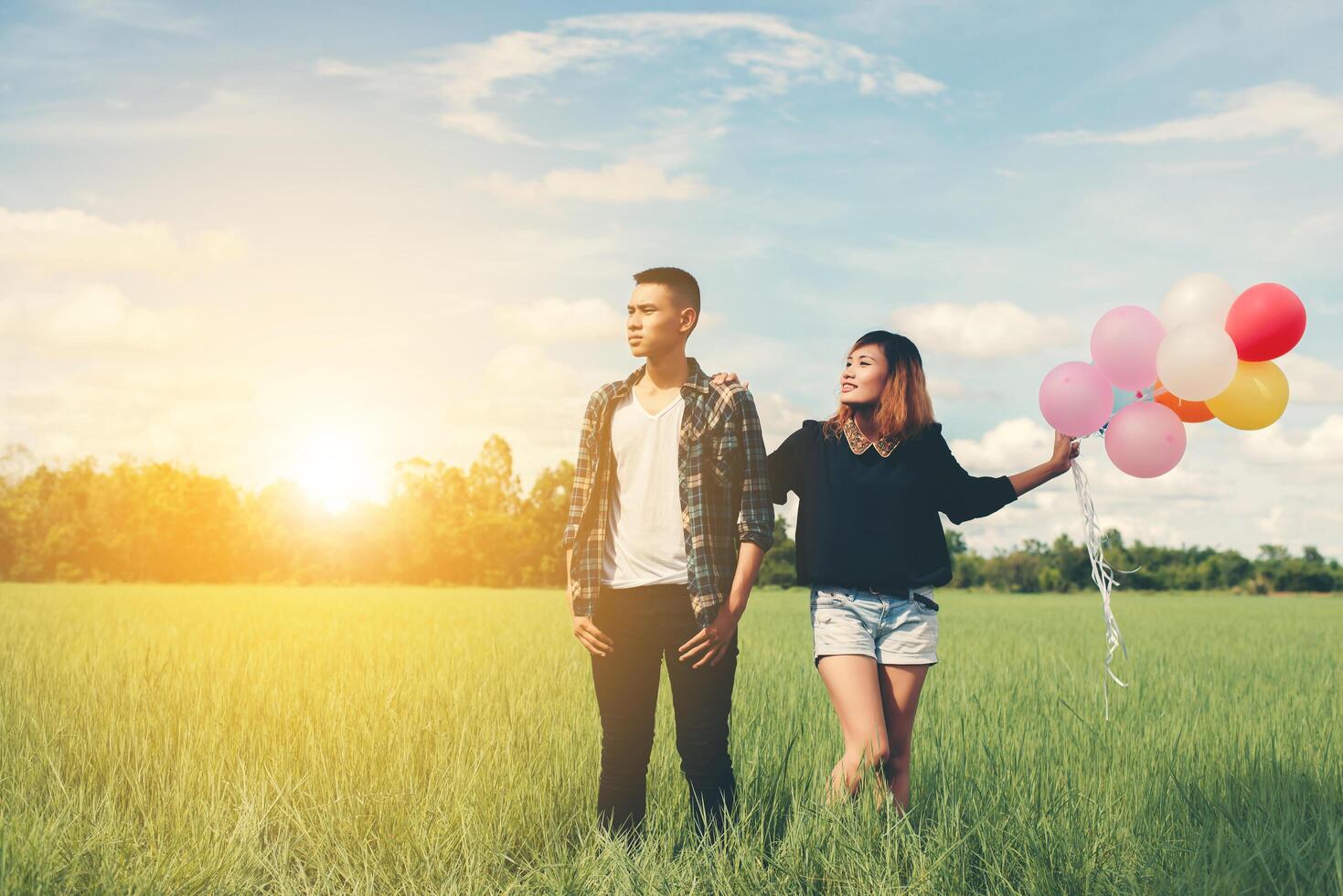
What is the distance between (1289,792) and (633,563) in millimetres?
3523

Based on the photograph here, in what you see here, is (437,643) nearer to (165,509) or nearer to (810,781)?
(810,781)

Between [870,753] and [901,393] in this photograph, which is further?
[901,393]

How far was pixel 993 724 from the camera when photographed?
5.92 meters

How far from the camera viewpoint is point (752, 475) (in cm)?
357

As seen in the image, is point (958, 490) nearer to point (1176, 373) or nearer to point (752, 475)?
point (752, 475)

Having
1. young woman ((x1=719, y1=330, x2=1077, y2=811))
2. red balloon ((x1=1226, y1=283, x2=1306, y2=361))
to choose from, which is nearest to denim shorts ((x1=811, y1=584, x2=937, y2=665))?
young woman ((x1=719, y1=330, x2=1077, y2=811))

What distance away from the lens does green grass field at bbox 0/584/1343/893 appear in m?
3.46

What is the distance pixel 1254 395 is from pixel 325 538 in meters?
47.9

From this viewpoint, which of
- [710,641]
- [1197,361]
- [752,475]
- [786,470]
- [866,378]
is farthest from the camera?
[1197,361]

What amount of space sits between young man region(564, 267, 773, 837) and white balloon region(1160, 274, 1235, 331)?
221cm

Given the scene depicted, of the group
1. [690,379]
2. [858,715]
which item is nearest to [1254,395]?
[858,715]

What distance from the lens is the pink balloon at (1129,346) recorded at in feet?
14.1

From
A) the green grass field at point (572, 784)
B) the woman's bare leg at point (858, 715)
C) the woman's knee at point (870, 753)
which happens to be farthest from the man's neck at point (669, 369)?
the green grass field at point (572, 784)

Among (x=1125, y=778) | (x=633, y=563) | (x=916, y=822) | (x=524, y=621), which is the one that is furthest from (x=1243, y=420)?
(x=524, y=621)
